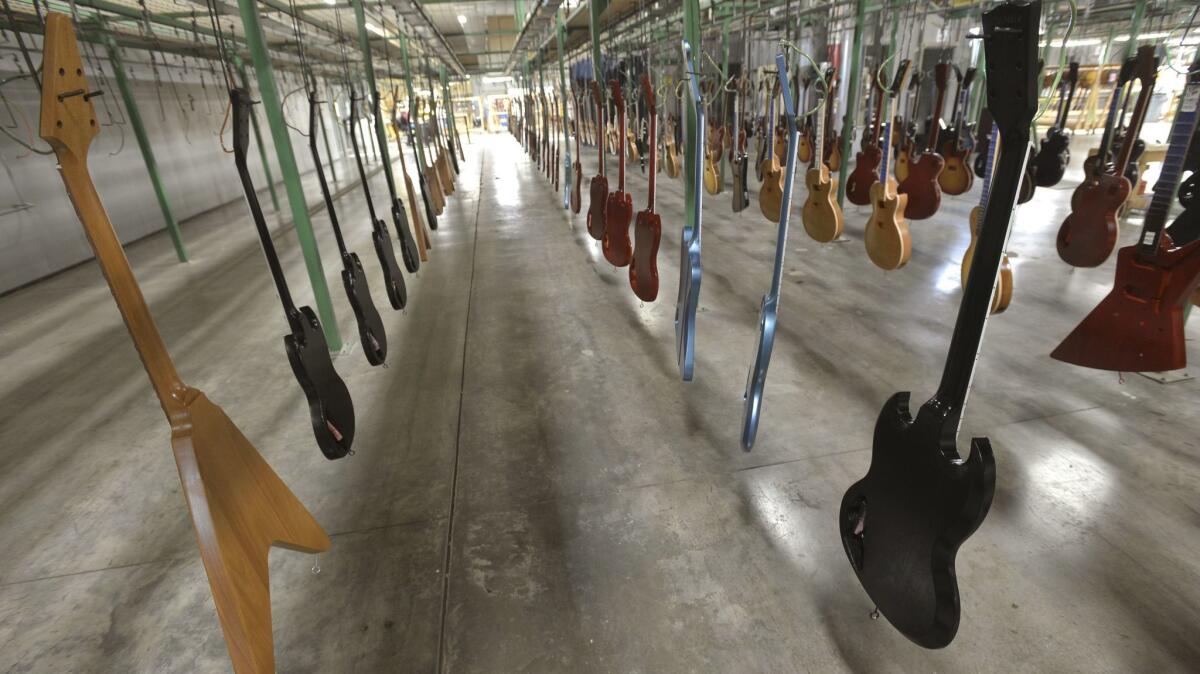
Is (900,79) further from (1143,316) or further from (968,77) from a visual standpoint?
(1143,316)

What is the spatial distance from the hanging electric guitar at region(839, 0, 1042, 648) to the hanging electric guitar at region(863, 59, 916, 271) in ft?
7.44

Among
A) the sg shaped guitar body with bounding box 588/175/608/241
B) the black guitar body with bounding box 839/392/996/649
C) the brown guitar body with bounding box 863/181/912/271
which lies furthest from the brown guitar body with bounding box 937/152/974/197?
the black guitar body with bounding box 839/392/996/649

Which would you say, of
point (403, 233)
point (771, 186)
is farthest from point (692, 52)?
point (771, 186)

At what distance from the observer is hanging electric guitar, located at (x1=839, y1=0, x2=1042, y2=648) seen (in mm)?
881

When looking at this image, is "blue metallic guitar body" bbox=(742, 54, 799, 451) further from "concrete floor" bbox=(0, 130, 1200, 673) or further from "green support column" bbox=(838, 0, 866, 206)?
"green support column" bbox=(838, 0, 866, 206)

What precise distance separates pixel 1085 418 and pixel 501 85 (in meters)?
25.3

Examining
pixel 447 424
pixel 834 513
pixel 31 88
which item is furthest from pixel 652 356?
pixel 31 88

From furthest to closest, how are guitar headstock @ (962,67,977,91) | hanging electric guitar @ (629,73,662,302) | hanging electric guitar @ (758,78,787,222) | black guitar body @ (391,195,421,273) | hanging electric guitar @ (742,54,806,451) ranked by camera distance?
hanging electric guitar @ (758,78,787,222)
guitar headstock @ (962,67,977,91)
black guitar body @ (391,195,421,273)
hanging electric guitar @ (629,73,662,302)
hanging electric guitar @ (742,54,806,451)

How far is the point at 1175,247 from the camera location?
2020 millimetres

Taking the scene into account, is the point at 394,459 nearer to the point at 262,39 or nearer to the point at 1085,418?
the point at 262,39

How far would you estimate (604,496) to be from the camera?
2.02 meters

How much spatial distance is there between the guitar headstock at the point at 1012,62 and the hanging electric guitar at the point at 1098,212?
2694 mm

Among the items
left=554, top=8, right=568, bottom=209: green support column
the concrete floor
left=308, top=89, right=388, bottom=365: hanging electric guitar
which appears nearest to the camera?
the concrete floor

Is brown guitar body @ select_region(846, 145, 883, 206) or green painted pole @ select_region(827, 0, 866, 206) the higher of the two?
green painted pole @ select_region(827, 0, 866, 206)
